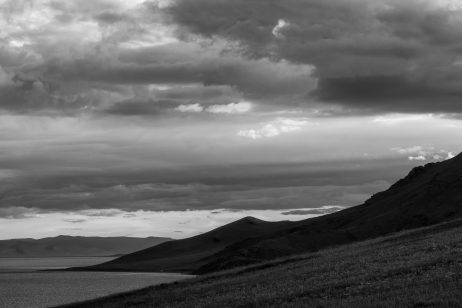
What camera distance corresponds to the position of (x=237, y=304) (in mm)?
51406

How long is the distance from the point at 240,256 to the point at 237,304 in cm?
13779

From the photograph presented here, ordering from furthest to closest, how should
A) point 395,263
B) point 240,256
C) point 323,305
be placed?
point 240,256 < point 395,263 < point 323,305

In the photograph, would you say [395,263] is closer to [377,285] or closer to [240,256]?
[377,285]

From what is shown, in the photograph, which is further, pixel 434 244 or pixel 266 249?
pixel 266 249

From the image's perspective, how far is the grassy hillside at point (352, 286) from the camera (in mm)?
42219

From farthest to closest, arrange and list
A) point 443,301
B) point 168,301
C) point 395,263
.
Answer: point 168,301
point 395,263
point 443,301

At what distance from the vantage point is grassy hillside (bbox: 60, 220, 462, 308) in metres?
42.2

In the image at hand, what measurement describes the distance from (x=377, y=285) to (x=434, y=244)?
76.6ft

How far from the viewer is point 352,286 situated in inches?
1969

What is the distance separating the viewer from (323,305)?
143ft

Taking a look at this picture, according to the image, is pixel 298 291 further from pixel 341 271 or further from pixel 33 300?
pixel 33 300

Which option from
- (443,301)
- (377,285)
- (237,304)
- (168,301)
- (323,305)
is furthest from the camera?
(168,301)

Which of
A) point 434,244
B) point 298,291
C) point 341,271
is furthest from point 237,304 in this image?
point 434,244

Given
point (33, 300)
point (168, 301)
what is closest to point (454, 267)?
point (168, 301)
